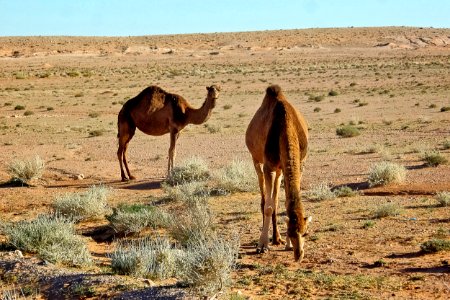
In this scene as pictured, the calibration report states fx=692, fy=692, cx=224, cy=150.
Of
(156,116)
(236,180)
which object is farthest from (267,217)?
(156,116)

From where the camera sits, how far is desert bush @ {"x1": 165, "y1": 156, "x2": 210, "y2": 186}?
1634cm

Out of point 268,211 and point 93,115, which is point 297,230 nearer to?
point 268,211

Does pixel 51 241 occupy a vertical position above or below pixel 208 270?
below

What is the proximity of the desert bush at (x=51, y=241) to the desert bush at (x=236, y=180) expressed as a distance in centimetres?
531

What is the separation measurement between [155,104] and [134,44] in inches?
4162

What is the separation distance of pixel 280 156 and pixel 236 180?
6.25 m

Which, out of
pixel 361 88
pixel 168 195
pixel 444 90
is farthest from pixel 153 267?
pixel 361 88

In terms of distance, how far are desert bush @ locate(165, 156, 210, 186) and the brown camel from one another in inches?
227

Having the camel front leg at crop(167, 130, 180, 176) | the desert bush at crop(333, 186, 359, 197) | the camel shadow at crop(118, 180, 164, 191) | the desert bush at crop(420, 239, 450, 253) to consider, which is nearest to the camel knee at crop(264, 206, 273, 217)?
the desert bush at crop(420, 239, 450, 253)

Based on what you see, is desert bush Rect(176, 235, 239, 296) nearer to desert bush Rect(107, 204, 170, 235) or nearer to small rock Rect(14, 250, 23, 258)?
small rock Rect(14, 250, 23, 258)

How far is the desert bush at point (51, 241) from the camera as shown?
30.0ft

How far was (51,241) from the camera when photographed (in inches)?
384

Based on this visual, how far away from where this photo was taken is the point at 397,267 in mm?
8789

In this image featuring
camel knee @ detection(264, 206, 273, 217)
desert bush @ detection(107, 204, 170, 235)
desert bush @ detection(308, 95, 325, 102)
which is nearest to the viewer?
camel knee @ detection(264, 206, 273, 217)
